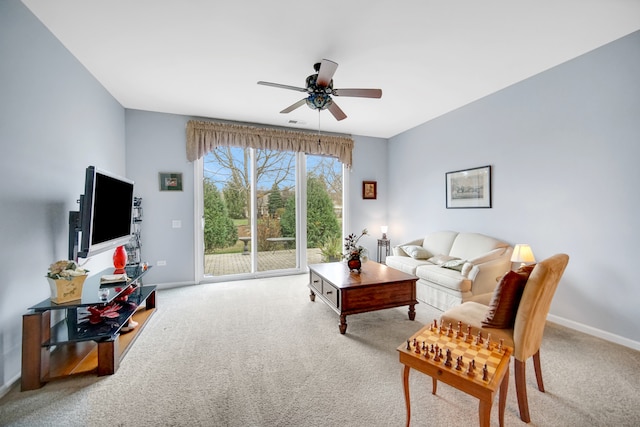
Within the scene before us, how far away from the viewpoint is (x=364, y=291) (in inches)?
106

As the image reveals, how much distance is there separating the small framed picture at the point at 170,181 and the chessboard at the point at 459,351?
407 cm

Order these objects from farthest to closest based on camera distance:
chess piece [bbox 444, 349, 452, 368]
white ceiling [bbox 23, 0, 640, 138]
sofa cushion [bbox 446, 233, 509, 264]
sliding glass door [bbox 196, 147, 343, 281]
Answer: sliding glass door [bbox 196, 147, 343, 281] → sofa cushion [bbox 446, 233, 509, 264] → white ceiling [bbox 23, 0, 640, 138] → chess piece [bbox 444, 349, 452, 368]

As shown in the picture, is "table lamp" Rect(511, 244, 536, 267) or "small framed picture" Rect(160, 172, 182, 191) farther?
"small framed picture" Rect(160, 172, 182, 191)

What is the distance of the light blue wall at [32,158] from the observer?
181 cm

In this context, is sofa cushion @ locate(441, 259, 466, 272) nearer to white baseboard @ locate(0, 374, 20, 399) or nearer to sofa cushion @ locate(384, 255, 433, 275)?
sofa cushion @ locate(384, 255, 433, 275)

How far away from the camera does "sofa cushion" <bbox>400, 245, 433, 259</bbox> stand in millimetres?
4016

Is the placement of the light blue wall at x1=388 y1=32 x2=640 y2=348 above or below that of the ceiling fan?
below

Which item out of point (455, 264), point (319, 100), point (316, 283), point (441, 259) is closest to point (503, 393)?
point (455, 264)

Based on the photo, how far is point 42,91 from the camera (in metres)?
2.17

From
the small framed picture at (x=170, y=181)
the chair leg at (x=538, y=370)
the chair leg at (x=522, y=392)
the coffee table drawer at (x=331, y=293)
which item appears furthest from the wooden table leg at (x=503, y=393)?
the small framed picture at (x=170, y=181)

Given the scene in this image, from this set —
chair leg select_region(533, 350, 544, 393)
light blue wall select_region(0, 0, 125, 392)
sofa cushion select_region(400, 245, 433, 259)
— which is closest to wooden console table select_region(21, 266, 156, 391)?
light blue wall select_region(0, 0, 125, 392)

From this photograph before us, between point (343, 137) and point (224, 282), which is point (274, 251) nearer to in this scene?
point (224, 282)

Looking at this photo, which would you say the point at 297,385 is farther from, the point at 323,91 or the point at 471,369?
the point at 323,91

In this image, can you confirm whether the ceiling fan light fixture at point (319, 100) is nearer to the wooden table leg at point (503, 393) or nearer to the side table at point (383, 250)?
the wooden table leg at point (503, 393)
